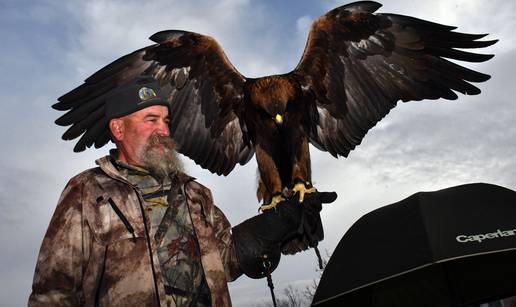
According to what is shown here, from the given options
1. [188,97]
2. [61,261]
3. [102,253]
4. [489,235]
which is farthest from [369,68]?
[61,261]

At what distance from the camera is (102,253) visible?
2508 mm

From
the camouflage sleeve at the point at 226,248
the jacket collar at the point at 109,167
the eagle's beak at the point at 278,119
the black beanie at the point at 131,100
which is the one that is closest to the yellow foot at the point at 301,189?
the eagle's beak at the point at 278,119

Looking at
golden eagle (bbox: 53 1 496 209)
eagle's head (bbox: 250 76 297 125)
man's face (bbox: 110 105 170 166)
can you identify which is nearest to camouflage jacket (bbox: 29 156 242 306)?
man's face (bbox: 110 105 170 166)

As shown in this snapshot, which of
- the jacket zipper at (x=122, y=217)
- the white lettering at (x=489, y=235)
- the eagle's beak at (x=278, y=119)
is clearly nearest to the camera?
the jacket zipper at (x=122, y=217)

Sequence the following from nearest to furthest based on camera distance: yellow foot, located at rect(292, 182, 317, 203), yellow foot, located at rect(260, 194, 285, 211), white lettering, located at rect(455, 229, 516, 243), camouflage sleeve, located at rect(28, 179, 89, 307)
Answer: camouflage sleeve, located at rect(28, 179, 89, 307) < white lettering, located at rect(455, 229, 516, 243) < yellow foot, located at rect(260, 194, 285, 211) < yellow foot, located at rect(292, 182, 317, 203)

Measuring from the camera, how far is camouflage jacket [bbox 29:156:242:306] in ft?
7.95

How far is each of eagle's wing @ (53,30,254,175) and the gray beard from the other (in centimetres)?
235

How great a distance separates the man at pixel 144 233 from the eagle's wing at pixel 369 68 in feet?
9.77

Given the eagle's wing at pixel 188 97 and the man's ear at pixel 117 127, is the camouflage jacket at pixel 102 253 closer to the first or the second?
the man's ear at pixel 117 127

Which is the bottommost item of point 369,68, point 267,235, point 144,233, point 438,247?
point 438,247

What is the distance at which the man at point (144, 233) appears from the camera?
2447 mm

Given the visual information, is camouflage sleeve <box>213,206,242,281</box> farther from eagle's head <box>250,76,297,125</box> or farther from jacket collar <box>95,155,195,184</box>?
eagle's head <box>250,76,297,125</box>

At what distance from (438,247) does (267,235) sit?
110 centimetres

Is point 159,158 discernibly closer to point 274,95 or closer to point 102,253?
point 102,253
